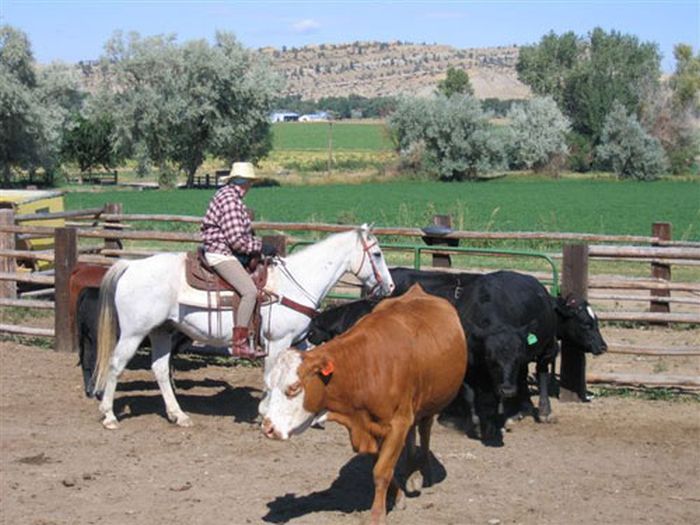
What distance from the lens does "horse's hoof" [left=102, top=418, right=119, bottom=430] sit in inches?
387

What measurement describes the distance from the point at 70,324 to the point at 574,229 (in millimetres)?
21365

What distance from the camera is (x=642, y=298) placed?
1483 cm

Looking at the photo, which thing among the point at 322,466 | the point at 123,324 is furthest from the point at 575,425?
the point at 123,324

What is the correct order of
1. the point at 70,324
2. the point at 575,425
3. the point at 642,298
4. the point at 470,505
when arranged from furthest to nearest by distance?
the point at 642,298 → the point at 70,324 → the point at 575,425 → the point at 470,505

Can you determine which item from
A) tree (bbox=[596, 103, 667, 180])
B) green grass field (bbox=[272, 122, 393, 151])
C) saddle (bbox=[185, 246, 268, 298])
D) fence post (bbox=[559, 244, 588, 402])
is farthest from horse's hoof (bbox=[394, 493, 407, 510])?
green grass field (bbox=[272, 122, 393, 151])

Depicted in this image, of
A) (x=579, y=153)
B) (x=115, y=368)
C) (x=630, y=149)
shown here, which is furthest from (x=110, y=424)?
(x=579, y=153)

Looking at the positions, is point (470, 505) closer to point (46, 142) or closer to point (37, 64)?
point (46, 142)

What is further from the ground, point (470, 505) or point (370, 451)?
point (370, 451)

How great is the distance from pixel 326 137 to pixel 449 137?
62.3 meters

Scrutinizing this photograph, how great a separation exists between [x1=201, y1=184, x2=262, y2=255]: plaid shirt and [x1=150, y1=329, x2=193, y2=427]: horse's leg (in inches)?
44.7

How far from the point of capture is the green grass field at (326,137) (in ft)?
352

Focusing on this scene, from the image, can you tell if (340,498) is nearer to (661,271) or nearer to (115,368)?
(115,368)

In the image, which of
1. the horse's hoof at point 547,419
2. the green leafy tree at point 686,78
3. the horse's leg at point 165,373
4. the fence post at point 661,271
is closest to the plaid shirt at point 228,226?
the horse's leg at point 165,373

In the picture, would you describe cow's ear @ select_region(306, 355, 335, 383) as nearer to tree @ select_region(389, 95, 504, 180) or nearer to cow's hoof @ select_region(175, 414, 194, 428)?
cow's hoof @ select_region(175, 414, 194, 428)
